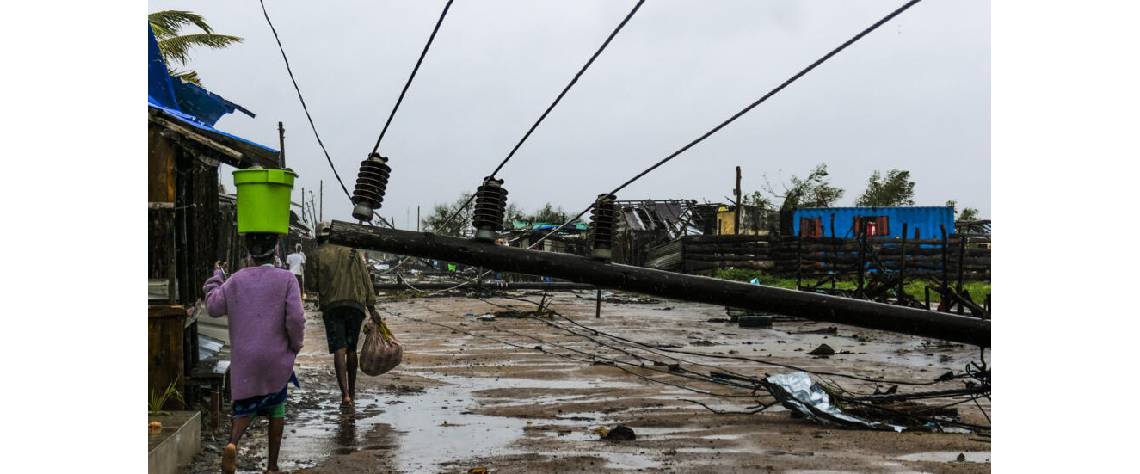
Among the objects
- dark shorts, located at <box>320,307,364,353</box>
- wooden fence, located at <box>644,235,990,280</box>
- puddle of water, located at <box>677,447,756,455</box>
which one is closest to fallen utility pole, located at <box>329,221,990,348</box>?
puddle of water, located at <box>677,447,756,455</box>

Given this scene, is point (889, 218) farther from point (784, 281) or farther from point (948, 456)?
point (948, 456)

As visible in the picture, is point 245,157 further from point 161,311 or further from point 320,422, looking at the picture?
point 320,422

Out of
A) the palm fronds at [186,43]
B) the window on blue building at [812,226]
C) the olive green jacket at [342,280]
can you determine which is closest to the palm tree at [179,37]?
the palm fronds at [186,43]

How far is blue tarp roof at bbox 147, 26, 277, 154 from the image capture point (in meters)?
12.4

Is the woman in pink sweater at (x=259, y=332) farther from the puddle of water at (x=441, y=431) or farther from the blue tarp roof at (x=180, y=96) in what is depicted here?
the blue tarp roof at (x=180, y=96)

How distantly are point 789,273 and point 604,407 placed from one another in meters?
26.3

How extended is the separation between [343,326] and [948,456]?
17.5ft

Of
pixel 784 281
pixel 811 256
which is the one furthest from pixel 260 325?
pixel 811 256

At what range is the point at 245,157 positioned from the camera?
9.45 metres

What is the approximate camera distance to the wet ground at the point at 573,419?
Result: 685 centimetres

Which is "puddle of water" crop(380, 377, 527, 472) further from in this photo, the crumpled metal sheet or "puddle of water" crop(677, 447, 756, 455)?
the crumpled metal sheet

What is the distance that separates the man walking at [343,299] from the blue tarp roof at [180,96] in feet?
4.36

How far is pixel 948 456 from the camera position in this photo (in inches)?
276

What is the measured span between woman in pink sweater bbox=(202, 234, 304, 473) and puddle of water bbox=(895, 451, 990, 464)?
413 centimetres
